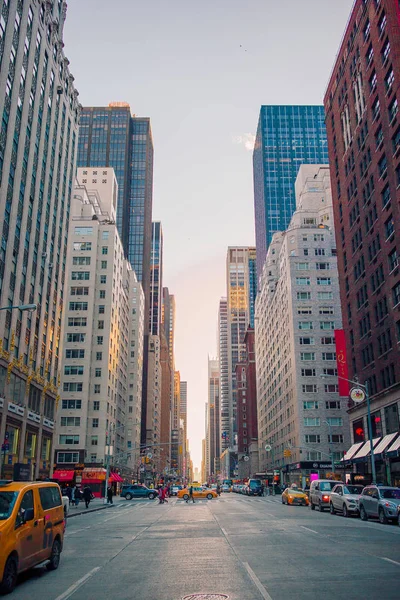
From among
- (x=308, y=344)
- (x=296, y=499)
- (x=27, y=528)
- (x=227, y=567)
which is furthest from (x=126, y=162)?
(x=27, y=528)

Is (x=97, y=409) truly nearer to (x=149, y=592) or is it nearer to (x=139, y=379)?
(x=139, y=379)

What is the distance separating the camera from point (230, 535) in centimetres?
2033

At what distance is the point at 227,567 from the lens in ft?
41.8

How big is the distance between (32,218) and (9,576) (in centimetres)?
5136

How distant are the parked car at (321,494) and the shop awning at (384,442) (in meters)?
11.8

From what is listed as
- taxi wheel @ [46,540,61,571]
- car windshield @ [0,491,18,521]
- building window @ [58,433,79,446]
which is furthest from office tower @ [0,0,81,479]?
car windshield @ [0,491,18,521]

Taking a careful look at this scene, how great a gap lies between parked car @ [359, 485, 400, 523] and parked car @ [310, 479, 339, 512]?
778cm

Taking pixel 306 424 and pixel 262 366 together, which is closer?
pixel 306 424

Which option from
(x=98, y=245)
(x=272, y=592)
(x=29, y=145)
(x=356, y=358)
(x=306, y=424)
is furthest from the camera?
(x=98, y=245)

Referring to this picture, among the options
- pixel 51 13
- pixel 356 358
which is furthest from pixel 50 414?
pixel 51 13

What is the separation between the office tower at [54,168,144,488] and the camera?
91.2m

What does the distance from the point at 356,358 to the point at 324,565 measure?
51.5 m

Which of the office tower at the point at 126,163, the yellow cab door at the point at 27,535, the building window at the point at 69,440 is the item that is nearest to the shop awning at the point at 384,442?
the yellow cab door at the point at 27,535

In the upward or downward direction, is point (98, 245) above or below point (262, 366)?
above
